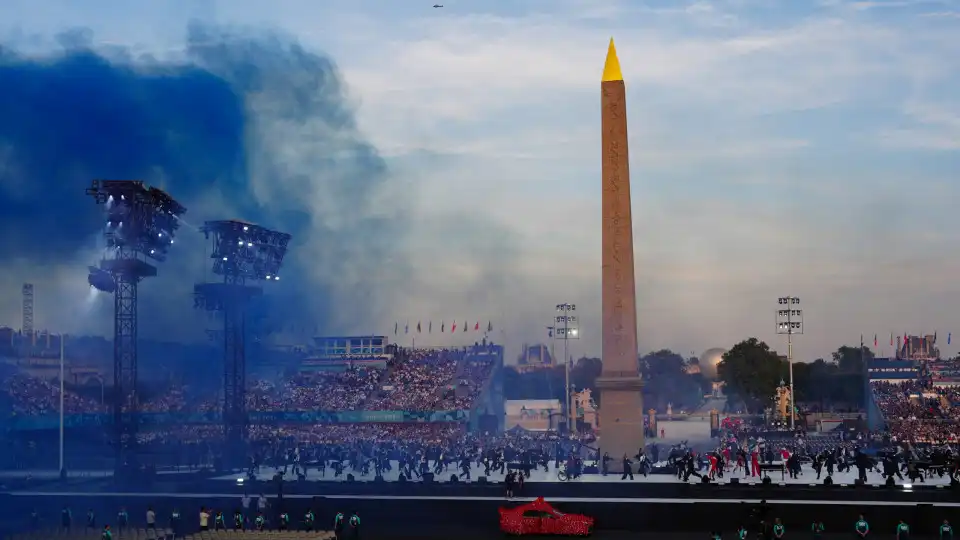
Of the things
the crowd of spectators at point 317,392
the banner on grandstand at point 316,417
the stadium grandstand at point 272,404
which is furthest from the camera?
the crowd of spectators at point 317,392

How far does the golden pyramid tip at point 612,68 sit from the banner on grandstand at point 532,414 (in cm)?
5977

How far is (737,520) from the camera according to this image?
3481cm

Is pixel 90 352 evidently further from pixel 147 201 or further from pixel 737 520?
pixel 737 520

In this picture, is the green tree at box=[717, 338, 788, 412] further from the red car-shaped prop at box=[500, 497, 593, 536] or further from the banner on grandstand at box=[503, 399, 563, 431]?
the red car-shaped prop at box=[500, 497, 593, 536]

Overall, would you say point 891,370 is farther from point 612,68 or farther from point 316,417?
point 612,68

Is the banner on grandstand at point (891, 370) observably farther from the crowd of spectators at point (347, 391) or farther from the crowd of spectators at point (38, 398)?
the crowd of spectators at point (38, 398)

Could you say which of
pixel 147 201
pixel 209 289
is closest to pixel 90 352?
pixel 209 289

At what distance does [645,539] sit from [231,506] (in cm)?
1560

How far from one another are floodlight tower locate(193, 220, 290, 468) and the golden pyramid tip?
1938 centimetres

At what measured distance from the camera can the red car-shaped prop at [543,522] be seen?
108 feet

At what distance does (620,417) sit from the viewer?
50469 mm

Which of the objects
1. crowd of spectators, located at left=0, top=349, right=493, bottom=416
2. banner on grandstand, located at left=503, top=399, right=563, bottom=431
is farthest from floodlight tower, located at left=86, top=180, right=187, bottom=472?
banner on grandstand, located at left=503, top=399, right=563, bottom=431

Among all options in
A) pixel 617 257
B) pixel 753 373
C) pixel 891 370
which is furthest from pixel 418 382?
pixel 753 373

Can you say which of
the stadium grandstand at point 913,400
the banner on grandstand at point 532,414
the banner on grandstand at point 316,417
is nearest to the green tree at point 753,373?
the stadium grandstand at point 913,400
